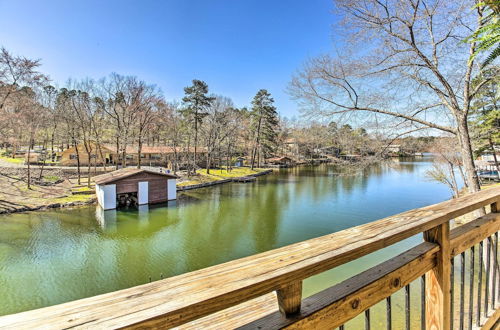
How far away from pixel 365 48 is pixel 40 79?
17.6 metres

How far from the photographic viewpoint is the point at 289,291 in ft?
2.44

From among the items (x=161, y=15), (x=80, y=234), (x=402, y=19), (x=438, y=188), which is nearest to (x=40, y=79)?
(x=161, y=15)

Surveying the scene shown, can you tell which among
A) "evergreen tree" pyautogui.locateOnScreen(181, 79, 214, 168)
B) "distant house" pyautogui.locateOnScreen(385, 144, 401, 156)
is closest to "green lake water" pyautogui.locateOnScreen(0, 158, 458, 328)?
"distant house" pyautogui.locateOnScreen(385, 144, 401, 156)

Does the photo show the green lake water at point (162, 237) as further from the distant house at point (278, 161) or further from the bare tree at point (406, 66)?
the distant house at point (278, 161)

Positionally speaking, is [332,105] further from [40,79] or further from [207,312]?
[40,79]

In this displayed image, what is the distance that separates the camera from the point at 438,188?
21.2 m

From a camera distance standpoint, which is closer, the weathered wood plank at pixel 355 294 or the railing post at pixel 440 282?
the weathered wood plank at pixel 355 294

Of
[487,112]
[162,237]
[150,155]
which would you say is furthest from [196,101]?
[487,112]

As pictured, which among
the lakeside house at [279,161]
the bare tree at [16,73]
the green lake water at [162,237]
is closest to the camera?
the green lake water at [162,237]

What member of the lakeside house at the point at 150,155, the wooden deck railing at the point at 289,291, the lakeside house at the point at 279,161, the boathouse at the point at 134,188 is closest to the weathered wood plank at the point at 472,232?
the wooden deck railing at the point at 289,291

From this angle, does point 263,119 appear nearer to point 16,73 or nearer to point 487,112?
point 487,112

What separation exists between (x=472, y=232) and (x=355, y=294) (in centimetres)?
118

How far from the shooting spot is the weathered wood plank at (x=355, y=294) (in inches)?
29.4

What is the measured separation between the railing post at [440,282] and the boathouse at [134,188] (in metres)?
16.3
